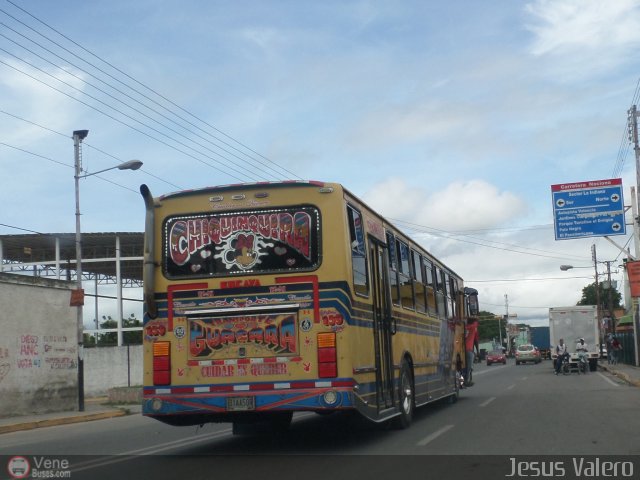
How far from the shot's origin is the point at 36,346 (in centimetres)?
2216

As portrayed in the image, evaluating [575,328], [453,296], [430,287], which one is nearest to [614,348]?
[575,328]

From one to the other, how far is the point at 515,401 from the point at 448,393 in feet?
6.92

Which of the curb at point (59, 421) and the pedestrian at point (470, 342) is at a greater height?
the pedestrian at point (470, 342)

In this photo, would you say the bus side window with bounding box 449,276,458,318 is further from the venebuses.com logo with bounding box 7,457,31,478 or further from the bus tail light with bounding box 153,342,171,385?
the venebuses.com logo with bounding box 7,457,31,478

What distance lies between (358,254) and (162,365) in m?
3.10

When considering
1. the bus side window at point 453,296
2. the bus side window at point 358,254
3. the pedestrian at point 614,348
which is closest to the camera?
the bus side window at point 358,254

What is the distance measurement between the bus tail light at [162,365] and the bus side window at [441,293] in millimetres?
8612

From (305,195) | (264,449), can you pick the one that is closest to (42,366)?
(264,449)

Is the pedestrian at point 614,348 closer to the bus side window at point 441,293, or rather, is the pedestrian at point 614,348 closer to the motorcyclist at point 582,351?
the motorcyclist at point 582,351

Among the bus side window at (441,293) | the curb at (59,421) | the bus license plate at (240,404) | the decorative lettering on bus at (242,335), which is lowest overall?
the curb at (59,421)

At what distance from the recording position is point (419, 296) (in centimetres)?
1568

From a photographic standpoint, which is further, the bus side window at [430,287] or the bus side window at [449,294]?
the bus side window at [449,294]

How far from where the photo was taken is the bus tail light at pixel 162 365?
1064cm

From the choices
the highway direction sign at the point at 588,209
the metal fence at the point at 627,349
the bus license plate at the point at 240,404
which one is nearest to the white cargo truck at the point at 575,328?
the metal fence at the point at 627,349
